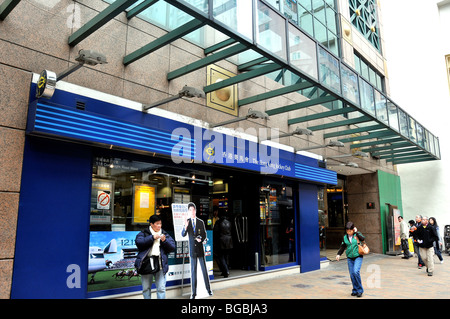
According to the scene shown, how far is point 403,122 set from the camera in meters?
13.1

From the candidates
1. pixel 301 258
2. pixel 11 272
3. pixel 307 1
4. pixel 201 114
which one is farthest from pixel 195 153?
pixel 307 1

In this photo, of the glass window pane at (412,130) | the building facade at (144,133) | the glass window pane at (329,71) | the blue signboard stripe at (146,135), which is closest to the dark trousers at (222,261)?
the building facade at (144,133)

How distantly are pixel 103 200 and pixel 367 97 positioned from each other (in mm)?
8198

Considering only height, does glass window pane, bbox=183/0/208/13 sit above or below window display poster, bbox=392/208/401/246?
above

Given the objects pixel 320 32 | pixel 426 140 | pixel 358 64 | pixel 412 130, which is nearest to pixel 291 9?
pixel 320 32

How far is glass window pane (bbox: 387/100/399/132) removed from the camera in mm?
11850

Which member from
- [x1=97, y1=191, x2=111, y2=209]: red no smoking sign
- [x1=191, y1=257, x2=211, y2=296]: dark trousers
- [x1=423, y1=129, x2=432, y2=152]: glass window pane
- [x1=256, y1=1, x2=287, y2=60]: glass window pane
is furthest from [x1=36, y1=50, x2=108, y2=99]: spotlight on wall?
[x1=423, y1=129, x2=432, y2=152]: glass window pane

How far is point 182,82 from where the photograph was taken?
8.07 meters

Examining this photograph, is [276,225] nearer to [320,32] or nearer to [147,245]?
[147,245]

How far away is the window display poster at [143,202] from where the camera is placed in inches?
276

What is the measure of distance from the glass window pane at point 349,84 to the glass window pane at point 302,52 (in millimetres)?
1444

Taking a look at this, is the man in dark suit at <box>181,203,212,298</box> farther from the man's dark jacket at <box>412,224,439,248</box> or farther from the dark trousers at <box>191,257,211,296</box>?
the man's dark jacket at <box>412,224,439,248</box>

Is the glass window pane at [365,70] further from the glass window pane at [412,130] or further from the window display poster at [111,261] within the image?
the window display poster at [111,261]

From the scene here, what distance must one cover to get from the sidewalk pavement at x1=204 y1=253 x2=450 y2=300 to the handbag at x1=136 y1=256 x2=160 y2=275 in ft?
7.44
